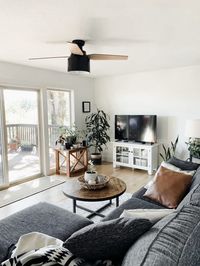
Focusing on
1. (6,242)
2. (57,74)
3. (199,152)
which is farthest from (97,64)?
(6,242)

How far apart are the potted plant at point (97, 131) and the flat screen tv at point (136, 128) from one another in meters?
0.35

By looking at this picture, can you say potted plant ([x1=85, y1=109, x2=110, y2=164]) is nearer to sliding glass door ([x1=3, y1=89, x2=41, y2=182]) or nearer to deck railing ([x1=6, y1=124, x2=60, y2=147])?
deck railing ([x1=6, y1=124, x2=60, y2=147])

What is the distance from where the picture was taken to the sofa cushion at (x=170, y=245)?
34.2 inches

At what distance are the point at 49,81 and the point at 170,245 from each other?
4149mm

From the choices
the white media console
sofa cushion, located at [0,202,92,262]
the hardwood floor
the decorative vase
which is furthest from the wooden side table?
sofa cushion, located at [0,202,92,262]

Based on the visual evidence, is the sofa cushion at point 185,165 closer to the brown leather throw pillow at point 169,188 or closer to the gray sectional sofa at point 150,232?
the brown leather throw pillow at point 169,188

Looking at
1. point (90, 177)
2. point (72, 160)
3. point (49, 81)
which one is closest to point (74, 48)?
point (90, 177)

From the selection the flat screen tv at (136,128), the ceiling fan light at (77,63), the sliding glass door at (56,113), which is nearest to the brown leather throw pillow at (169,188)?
the ceiling fan light at (77,63)

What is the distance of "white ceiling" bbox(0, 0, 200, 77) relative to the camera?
1799 mm

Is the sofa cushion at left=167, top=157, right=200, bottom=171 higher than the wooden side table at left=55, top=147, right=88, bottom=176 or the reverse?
higher

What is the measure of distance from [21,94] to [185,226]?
387 cm

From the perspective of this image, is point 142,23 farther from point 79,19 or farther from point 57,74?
point 57,74

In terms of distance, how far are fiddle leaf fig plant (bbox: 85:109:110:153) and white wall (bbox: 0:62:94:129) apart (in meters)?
0.30

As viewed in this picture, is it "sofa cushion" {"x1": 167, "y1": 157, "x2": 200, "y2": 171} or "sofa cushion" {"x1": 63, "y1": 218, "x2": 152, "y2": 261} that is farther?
"sofa cushion" {"x1": 167, "y1": 157, "x2": 200, "y2": 171}
